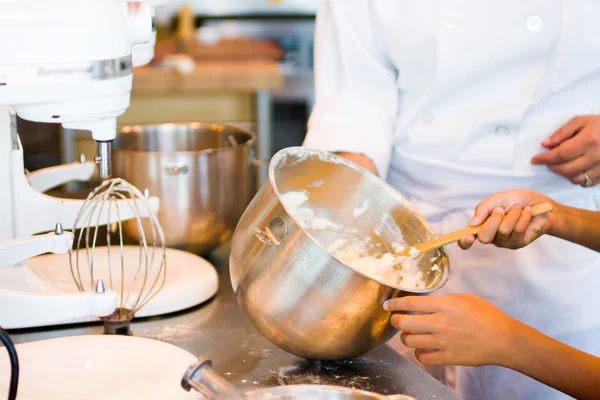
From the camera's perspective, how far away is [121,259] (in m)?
1.07

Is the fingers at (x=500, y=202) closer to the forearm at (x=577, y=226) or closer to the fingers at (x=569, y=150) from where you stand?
the forearm at (x=577, y=226)

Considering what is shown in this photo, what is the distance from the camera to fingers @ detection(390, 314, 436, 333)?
846 millimetres

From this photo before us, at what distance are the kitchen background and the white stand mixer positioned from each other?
1578 mm

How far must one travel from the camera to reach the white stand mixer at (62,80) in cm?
74

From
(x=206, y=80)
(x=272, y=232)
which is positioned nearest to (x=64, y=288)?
(x=272, y=232)

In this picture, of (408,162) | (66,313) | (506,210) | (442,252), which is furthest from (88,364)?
(408,162)

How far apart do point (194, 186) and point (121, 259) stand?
0.20 metres

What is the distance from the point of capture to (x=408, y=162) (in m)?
1.34

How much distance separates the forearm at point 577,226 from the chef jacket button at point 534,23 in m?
0.29

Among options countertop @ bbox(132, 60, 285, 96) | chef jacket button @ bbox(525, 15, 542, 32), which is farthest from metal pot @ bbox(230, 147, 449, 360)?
countertop @ bbox(132, 60, 285, 96)

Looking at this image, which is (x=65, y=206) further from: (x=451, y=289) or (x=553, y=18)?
(x=553, y=18)

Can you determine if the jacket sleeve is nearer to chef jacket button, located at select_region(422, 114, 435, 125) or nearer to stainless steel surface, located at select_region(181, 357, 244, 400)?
chef jacket button, located at select_region(422, 114, 435, 125)

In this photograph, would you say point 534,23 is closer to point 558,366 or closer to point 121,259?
point 558,366

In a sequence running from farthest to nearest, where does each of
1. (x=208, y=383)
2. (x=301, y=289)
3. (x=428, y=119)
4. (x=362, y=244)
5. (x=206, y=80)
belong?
(x=206, y=80), (x=428, y=119), (x=362, y=244), (x=301, y=289), (x=208, y=383)
